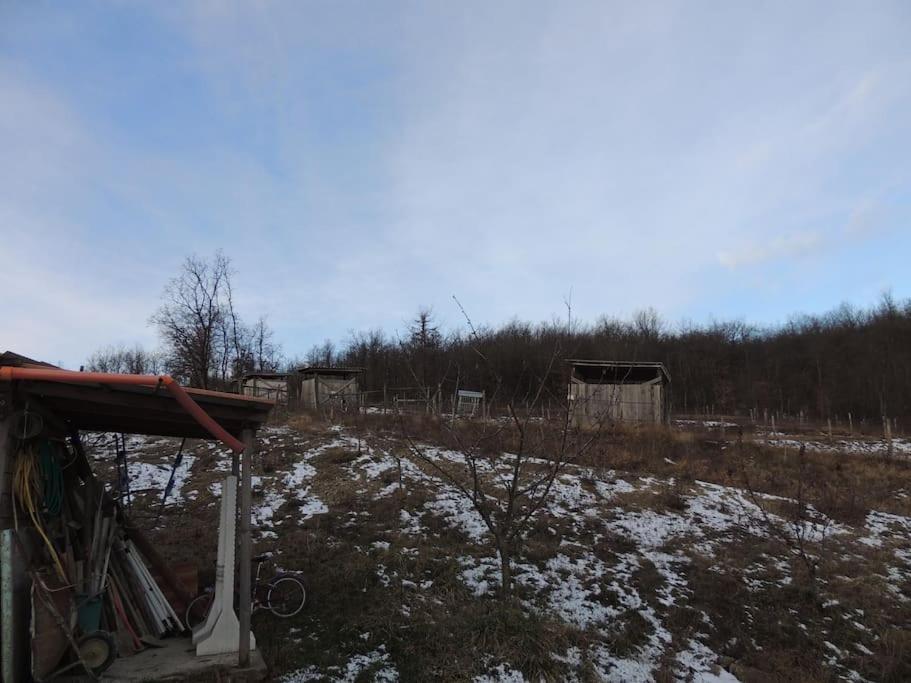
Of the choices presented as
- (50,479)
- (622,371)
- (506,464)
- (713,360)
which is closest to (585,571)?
(506,464)

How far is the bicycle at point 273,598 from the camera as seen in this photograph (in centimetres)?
565

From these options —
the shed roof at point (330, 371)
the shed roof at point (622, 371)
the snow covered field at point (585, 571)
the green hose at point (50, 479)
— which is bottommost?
the snow covered field at point (585, 571)

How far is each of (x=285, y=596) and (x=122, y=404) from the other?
10.2 feet

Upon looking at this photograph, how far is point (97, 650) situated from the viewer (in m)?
4.39

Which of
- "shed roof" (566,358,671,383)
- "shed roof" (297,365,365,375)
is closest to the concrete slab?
"shed roof" (566,358,671,383)

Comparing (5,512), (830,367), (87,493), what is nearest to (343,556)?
(87,493)

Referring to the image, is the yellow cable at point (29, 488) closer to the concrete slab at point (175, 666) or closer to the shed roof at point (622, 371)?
the concrete slab at point (175, 666)

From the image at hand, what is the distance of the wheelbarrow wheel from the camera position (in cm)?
434

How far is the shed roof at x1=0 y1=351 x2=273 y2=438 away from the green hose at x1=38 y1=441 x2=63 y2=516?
39cm

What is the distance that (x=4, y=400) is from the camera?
14.1 feet

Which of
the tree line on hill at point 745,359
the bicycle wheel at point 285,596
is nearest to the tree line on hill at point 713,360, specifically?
the tree line on hill at point 745,359

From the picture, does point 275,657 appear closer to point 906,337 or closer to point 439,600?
point 439,600

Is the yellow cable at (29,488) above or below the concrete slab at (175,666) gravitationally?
above

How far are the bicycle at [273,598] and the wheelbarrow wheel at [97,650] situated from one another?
3.76 ft
